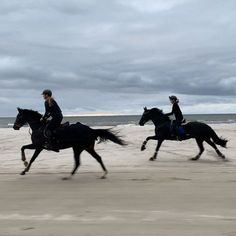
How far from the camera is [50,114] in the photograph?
11.6 metres

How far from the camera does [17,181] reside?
36.4 ft

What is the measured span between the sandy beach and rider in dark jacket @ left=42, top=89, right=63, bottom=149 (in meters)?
1.10

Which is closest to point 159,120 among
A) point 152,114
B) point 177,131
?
point 152,114

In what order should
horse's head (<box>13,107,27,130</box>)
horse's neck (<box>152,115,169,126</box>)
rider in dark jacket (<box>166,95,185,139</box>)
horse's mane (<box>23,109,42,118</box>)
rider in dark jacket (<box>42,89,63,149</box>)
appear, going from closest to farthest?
1. rider in dark jacket (<box>42,89,63,149</box>)
2. horse's mane (<box>23,109,42,118</box>)
3. horse's head (<box>13,107,27,130</box>)
4. rider in dark jacket (<box>166,95,185,139</box>)
5. horse's neck (<box>152,115,169,126</box>)

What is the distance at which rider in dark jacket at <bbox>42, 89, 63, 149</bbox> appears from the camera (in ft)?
37.4

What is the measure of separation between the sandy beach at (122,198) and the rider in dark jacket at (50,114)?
43.3 inches

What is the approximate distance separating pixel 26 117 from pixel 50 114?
1031mm

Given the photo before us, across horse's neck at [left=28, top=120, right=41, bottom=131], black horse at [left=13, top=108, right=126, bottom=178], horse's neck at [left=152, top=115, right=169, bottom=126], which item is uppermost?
horse's neck at [left=152, top=115, right=169, bottom=126]

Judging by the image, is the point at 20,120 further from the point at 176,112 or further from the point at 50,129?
the point at 176,112

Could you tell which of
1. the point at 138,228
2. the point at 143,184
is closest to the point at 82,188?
the point at 143,184

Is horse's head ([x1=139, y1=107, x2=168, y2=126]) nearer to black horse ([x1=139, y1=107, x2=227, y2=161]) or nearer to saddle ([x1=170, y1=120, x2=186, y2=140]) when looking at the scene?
black horse ([x1=139, y1=107, x2=227, y2=161])

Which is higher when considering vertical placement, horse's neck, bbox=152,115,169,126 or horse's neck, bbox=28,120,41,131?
horse's neck, bbox=152,115,169,126

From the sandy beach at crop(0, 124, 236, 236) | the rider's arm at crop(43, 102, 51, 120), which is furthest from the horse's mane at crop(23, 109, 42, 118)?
the sandy beach at crop(0, 124, 236, 236)

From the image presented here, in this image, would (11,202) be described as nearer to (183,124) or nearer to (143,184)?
(143,184)
